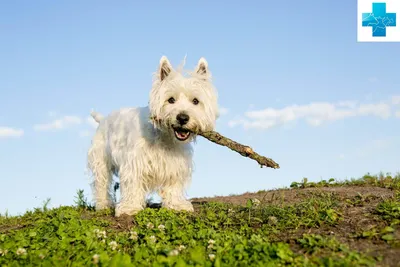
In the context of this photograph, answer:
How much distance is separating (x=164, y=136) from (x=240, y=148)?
4.76ft

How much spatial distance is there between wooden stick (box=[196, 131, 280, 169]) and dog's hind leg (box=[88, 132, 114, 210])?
10.9ft

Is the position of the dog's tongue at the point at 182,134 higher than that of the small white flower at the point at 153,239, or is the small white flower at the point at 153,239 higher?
the dog's tongue at the point at 182,134

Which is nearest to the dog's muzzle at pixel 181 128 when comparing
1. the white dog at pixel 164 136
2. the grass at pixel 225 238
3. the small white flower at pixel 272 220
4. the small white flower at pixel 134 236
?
the white dog at pixel 164 136

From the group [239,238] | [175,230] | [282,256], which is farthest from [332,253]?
[175,230]

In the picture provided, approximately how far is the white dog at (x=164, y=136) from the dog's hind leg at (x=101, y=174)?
74 centimetres

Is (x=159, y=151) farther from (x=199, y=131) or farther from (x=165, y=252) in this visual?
(x=165, y=252)

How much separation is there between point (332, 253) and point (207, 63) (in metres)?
4.79

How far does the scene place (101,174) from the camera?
11.6m

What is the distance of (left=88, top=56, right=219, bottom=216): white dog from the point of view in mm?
8867

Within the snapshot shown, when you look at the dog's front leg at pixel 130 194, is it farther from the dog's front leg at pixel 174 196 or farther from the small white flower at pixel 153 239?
the small white flower at pixel 153 239

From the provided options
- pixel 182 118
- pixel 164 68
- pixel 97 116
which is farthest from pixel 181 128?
pixel 97 116

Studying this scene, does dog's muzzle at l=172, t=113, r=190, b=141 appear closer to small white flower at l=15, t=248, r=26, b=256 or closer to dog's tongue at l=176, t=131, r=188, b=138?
dog's tongue at l=176, t=131, r=188, b=138

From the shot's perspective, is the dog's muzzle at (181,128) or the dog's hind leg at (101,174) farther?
the dog's hind leg at (101,174)

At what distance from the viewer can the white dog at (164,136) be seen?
8.87 meters
